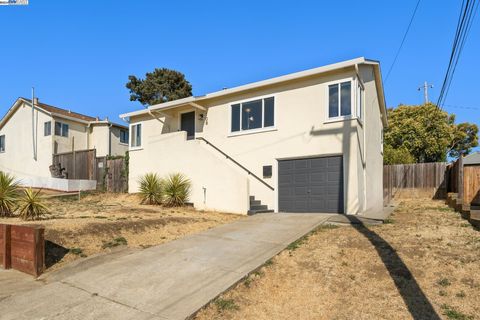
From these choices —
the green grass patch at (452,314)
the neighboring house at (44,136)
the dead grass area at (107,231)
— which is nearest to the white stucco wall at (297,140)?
the dead grass area at (107,231)

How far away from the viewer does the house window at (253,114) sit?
1501cm

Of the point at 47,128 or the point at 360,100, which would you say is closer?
the point at 360,100

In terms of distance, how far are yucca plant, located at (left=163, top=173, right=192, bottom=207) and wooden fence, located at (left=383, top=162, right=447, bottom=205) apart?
11847mm

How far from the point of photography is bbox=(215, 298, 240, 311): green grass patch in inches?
213

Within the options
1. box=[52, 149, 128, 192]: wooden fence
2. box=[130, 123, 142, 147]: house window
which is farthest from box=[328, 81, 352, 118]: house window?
box=[52, 149, 128, 192]: wooden fence

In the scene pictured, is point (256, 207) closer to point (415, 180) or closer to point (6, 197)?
point (6, 197)

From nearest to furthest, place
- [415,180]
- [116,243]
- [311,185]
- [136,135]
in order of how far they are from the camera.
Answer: [116,243] < [311,185] < [136,135] < [415,180]

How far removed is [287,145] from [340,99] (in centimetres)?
269

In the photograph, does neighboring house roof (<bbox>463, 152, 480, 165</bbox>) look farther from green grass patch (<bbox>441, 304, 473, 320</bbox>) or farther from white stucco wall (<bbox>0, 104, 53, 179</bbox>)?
white stucco wall (<bbox>0, 104, 53, 179</bbox>)

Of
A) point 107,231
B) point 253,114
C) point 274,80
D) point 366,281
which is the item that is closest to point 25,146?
point 253,114

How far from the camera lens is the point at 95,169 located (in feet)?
75.3

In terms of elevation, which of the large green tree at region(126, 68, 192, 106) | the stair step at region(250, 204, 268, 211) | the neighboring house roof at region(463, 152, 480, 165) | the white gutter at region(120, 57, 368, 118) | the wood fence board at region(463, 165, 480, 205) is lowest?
Answer: the stair step at region(250, 204, 268, 211)

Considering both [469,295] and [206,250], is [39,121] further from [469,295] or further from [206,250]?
[469,295]

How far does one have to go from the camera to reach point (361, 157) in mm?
13461
